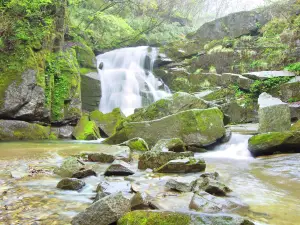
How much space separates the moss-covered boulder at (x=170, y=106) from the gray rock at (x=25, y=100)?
13.5ft

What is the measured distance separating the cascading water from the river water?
1052 cm

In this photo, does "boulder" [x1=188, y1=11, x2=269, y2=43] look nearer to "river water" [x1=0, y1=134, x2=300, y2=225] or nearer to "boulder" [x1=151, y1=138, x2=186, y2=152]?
"river water" [x1=0, y1=134, x2=300, y2=225]

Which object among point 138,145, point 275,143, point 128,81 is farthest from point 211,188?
point 128,81

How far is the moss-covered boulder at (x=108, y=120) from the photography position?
1336cm

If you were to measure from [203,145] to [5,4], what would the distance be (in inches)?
391

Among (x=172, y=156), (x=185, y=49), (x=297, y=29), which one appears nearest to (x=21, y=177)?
(x=172, y=156)

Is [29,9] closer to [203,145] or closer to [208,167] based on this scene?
[203,145]

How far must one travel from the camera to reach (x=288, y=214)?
3.16m

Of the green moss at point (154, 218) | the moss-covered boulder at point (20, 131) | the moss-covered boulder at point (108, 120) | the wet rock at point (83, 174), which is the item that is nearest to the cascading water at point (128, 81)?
the moss-covered boulder at point (108, 120)

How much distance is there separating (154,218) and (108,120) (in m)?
11.2

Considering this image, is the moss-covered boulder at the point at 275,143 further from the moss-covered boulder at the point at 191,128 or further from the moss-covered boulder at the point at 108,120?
the moss-covered boulder at the point at 108,120

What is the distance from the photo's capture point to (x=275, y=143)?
6.86m

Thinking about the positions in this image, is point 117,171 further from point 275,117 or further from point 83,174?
point 275,117

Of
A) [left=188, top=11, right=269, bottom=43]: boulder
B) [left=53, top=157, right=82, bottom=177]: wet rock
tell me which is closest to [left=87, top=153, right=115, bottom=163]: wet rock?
[left=53, top=157, right=82, bottom=177]: wet rock
